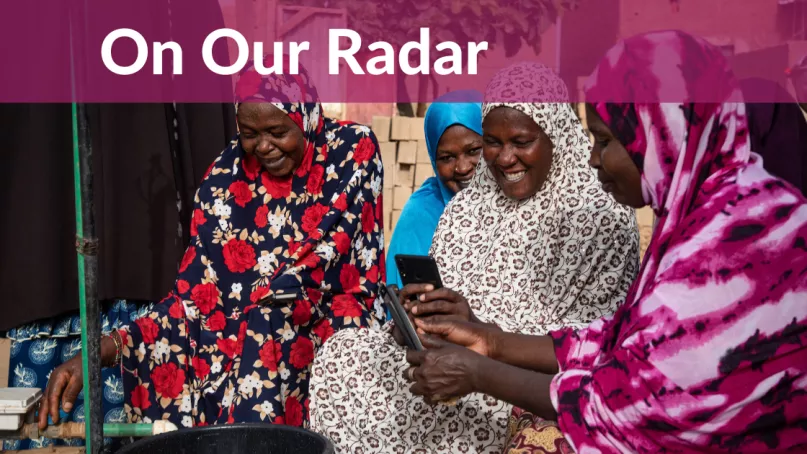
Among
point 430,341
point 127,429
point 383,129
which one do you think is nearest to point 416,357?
point 430,341

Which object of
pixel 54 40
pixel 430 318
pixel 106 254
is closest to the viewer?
pixel 430 318

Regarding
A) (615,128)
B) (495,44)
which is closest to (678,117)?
(615,128)

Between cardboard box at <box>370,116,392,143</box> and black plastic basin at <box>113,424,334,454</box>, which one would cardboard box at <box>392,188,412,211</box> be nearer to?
cardboard box at <box>370,116,392,143</box>

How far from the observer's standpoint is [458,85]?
48.8ft

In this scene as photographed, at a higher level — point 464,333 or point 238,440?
point 464,333

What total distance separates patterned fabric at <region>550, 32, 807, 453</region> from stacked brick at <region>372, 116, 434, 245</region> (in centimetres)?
487

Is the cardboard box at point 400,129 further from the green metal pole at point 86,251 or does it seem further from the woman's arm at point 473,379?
the green metal pole at point 86,251

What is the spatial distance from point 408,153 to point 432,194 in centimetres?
232

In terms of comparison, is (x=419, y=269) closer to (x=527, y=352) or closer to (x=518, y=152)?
(x=527, y=352)

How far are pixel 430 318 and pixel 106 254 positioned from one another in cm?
187

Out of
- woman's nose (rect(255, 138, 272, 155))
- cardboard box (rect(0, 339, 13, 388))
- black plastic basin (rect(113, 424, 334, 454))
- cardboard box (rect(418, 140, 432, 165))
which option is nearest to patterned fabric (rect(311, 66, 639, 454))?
black plastic basin (rect(113, 424, 334, 454))

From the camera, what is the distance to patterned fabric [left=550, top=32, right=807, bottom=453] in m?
2.03

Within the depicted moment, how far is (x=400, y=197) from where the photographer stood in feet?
24.1

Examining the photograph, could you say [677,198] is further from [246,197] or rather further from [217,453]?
[246,197]
